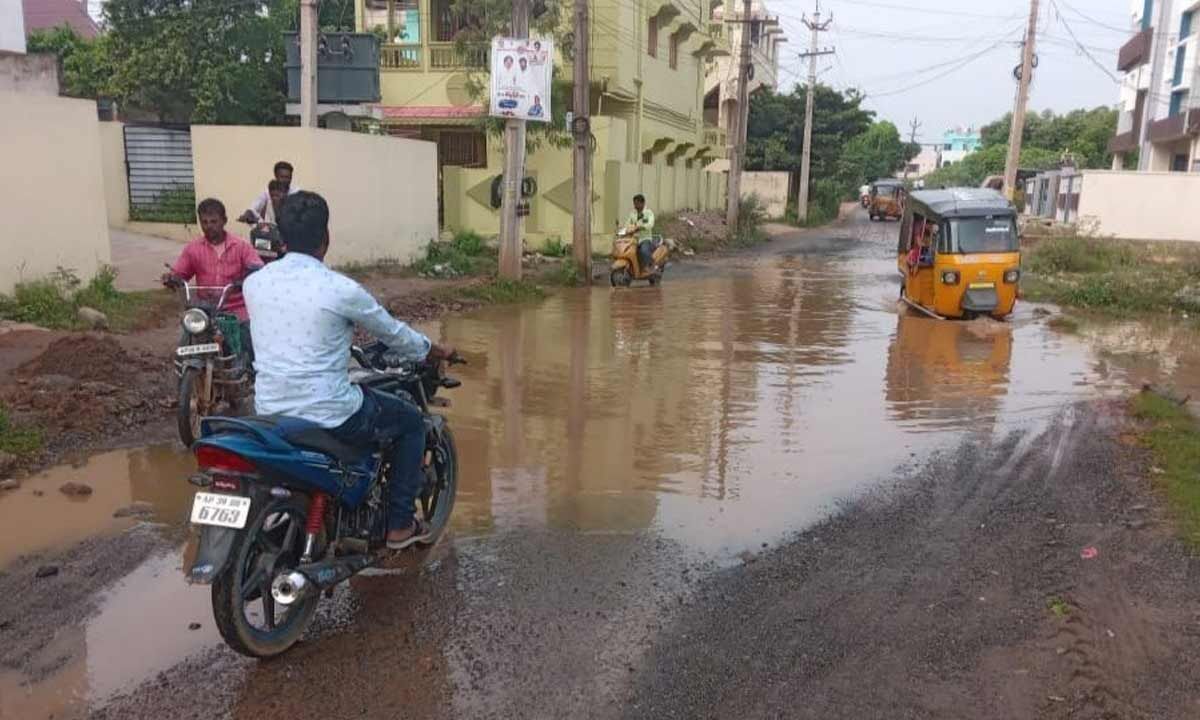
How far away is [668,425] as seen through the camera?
784 centimetres

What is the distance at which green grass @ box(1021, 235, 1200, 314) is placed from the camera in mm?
16031

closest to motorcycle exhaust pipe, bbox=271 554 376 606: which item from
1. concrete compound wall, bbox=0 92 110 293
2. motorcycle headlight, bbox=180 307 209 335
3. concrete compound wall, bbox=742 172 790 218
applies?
motorcycle headlight, bbox=180 307 209 335

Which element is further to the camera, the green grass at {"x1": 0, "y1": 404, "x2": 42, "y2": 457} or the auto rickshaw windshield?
the auto rickshaw windshield

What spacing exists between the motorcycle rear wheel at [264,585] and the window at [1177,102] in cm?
4424

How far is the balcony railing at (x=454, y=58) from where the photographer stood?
23.2 m

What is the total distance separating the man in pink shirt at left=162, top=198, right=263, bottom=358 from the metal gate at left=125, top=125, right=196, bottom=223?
1093 cm

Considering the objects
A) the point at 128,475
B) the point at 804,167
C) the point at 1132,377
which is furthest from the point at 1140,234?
the point at 128,475

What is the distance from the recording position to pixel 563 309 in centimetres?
1491

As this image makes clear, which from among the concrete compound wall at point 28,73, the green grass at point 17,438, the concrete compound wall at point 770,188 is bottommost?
the green grass at point 17,438

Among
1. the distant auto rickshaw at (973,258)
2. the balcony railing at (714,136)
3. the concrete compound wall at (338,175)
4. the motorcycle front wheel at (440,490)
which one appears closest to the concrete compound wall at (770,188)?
the balcony railing at (714,136)

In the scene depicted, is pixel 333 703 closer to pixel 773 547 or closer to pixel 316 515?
pixel 316 515

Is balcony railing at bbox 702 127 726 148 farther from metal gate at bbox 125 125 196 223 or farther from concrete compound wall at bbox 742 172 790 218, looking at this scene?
metal gate at bbox 125 125 196 223

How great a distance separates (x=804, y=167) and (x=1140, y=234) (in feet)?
64.0

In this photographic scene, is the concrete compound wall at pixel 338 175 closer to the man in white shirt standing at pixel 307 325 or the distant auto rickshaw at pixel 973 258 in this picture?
the distant auto rickshaw at pixel 973 258
